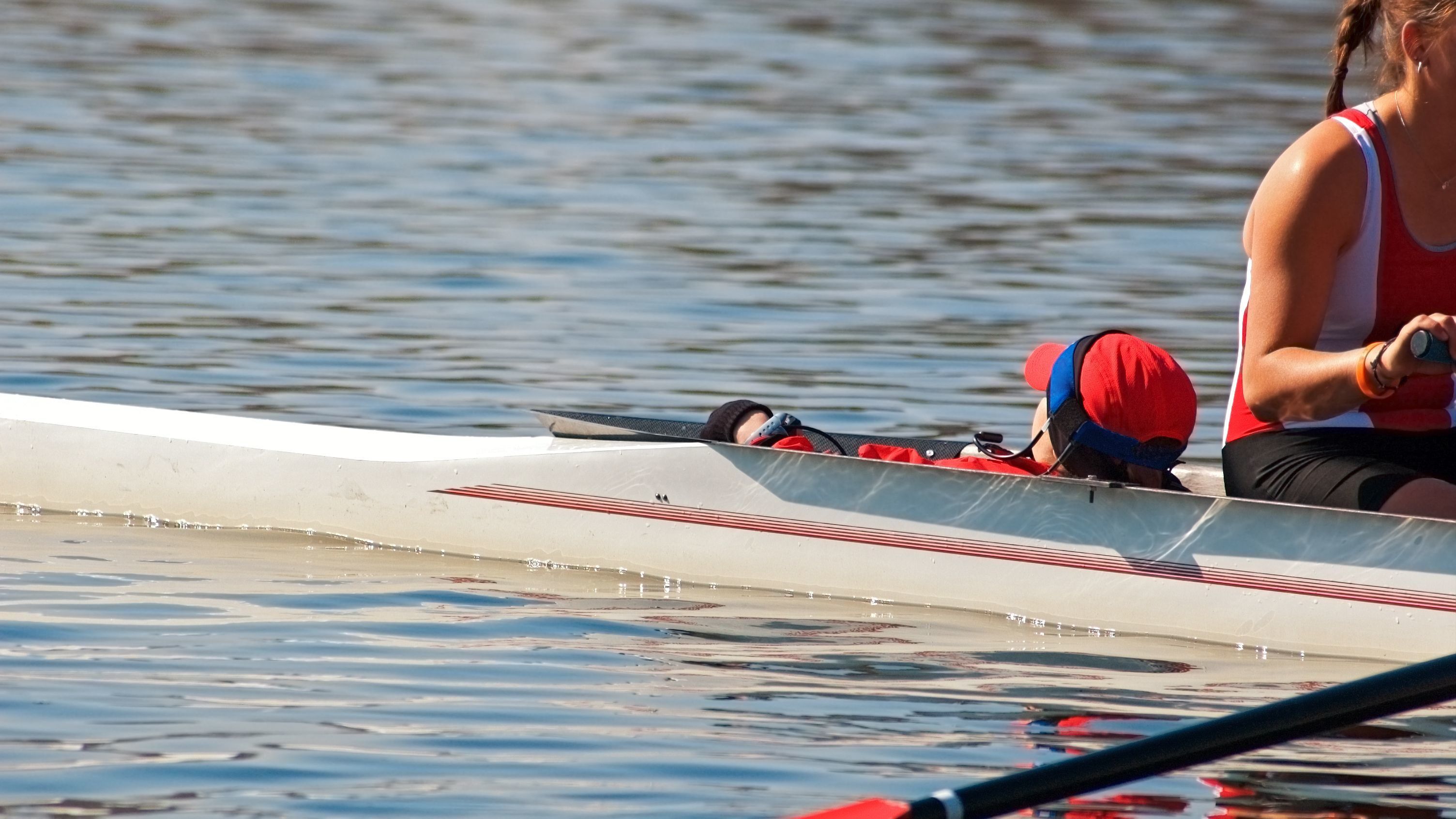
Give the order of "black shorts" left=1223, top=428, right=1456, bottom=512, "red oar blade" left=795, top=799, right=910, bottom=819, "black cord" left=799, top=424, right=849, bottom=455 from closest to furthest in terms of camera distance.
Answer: "red oar blade" left=795, top=799, right=910, bottom=819, "black shorts" left=1223, top=428, right=1456, bottom=512, "black cord" left=799, top=424, right=849, bottom=455

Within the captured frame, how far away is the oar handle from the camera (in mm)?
4371

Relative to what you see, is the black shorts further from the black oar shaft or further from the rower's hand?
the black oar shaft

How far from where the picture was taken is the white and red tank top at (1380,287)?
4.74 m

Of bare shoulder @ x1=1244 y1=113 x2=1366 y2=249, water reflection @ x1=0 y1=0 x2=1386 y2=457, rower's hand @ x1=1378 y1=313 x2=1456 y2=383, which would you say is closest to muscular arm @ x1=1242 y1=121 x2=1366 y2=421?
bare shoulder @ x1=1244 y1=113 x2=1366 y2=249

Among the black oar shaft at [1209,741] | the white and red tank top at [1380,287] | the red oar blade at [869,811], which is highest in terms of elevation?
the white and red tank top at [1380,287]

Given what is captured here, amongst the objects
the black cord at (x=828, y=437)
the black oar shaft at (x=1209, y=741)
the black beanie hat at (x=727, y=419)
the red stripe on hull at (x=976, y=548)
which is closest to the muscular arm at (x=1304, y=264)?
the red stripe on hull at (x=976, y=548)

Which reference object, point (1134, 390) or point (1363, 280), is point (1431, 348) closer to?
point (1363, 280)

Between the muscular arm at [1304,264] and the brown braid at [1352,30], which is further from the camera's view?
the brown braid at [1352,30]

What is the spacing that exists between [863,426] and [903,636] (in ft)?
9.36

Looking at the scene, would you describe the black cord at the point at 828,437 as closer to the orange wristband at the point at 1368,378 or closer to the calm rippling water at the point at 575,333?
the calm rippling water at the point at 575,333

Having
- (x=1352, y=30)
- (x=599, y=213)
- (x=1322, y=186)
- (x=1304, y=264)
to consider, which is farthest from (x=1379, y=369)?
(x=599, y=213)

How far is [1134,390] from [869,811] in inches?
68.3

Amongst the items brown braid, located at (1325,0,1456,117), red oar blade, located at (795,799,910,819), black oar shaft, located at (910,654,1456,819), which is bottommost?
red oar blade, located at (795,799,910,819)

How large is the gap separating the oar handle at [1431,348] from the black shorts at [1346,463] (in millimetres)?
528
